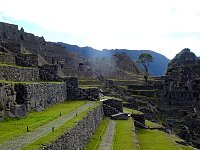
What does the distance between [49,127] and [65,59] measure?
6389cm

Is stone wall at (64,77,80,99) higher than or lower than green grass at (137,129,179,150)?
higher

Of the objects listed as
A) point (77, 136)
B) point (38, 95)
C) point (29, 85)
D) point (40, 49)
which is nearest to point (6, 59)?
point (38, 95)

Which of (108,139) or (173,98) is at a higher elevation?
(173,98)

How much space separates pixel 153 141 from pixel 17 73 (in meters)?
11.9

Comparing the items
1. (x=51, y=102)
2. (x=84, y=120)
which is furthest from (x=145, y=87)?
(x=84, y=120)

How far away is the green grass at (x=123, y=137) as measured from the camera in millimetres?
24870

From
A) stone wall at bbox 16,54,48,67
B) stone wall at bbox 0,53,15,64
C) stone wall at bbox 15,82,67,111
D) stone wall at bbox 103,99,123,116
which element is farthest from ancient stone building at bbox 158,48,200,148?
stone wall at bbox 0,53,15,64

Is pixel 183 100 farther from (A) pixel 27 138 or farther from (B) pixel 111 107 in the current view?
(A) pixel 27 138

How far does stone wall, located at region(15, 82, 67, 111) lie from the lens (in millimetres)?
24594

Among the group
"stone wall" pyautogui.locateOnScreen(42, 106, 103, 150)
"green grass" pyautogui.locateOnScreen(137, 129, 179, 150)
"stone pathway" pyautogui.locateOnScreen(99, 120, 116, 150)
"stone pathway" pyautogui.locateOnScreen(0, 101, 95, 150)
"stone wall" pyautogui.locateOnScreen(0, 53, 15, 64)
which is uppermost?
"stone wall" pyautogui.locateOnScreen(0, 53, 15, 64)

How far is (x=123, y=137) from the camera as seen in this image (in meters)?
27.8

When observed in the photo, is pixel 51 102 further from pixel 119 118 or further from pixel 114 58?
pixel 114 58

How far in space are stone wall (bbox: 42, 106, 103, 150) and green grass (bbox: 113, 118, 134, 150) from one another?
1849 millimetres

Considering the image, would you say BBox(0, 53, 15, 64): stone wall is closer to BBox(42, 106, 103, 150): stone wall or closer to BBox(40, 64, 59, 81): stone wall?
BBox(40, 64, 59, 81): stone wall
